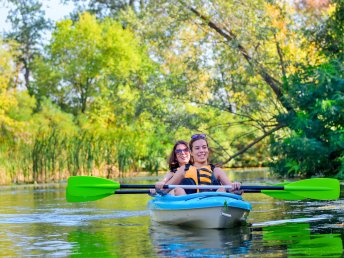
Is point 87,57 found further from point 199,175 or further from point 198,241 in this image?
point 198,241

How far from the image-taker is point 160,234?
9.41 metres

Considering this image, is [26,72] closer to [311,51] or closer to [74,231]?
[311,51]

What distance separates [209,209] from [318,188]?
1637mm

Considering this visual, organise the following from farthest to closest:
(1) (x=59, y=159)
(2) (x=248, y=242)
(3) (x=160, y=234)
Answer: (1) (x=59, y=159) → (3) (x=160, y=234) → (2) (x=248, y=242)

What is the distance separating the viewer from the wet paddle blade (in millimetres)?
10305

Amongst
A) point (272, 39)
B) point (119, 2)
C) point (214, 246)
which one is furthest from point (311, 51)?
point (119, 2)

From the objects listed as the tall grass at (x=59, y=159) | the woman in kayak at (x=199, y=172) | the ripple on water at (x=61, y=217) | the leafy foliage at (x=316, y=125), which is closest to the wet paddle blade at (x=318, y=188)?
the woman in kayak at (x=199, y=172)

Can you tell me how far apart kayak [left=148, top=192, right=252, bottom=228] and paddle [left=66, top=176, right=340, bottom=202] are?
26cm

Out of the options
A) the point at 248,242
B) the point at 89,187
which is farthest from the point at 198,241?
the point at 89,187

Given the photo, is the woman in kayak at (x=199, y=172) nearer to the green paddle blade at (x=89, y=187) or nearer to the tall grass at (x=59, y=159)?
the green paddle blade at (x=89, y=187)

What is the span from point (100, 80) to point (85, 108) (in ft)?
6.67

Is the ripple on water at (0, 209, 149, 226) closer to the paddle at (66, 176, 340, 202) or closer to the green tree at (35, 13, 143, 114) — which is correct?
the paddle at (66, 176, 340, 202)

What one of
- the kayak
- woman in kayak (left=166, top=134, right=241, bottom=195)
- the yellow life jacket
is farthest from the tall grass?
the kayak

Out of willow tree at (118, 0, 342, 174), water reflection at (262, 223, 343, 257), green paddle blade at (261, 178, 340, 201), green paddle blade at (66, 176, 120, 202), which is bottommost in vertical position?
water reflection at (262, 223, 343, 257)
